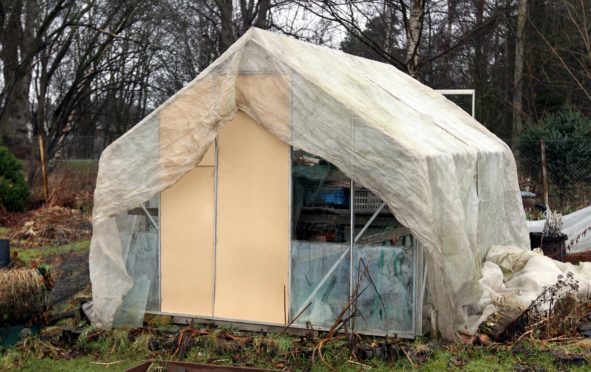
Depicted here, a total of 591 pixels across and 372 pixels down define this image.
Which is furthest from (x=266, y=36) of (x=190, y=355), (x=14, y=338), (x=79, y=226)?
(x=79, y=226)

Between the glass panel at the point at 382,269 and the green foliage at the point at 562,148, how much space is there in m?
9.22

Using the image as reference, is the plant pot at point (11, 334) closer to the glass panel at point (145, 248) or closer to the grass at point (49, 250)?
the glass panel at point (145, 248)

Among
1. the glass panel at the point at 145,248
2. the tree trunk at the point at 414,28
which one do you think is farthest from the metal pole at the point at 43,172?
the glass panel at the point at 145,248

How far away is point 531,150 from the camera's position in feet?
55.0

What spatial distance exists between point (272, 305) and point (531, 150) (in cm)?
1118

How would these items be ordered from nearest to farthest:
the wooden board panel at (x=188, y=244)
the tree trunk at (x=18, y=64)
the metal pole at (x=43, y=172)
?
the wooden board panel at (x=188, y=244) → the metal pole at (x=43, y=172) → the tree trunk at (x=18, y=64)

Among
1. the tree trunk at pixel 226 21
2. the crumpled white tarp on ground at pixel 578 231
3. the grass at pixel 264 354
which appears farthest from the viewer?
the tree trunk at pixel 226 21

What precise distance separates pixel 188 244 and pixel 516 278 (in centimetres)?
365

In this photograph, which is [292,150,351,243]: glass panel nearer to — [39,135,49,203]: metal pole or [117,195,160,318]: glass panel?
[117,195,160,318]: glass panel

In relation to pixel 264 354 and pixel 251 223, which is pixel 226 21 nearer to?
pixel 251 223

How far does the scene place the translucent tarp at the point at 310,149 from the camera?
6.50 m

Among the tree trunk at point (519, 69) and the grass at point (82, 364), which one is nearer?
the grass at point (82, 364)

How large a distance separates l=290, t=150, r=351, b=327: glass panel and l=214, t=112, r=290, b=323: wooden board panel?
0.11 m

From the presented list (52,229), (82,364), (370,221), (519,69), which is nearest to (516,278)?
(370,221)
